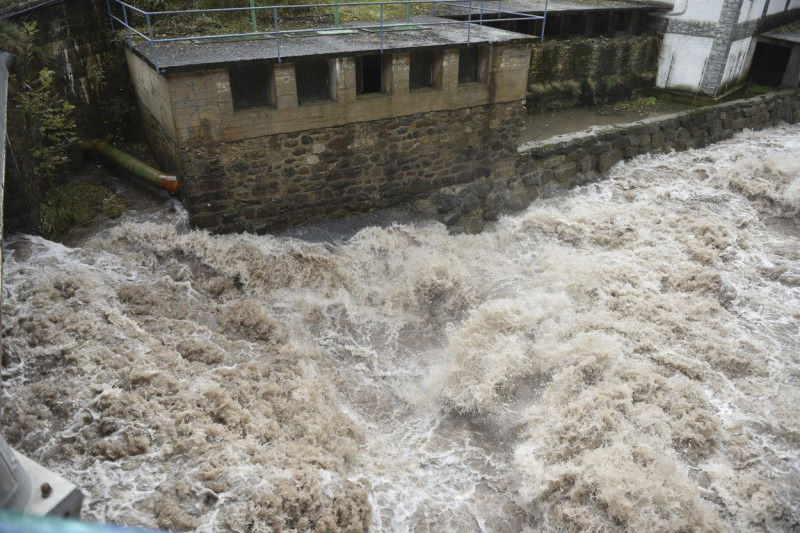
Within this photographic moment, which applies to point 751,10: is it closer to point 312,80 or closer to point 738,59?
point 738,59

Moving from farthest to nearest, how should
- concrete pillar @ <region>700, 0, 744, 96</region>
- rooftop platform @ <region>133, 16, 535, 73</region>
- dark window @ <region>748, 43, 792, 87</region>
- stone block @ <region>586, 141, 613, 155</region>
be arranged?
dark window @ <region>748, 43, 792, 87</region> < concrete pillar @ <region>700, 0, 744, 96</region> < stone block @ <region>586, 141, 613, 155</region> < rooftop platform @ <region>133, 16, 535, 73</region>

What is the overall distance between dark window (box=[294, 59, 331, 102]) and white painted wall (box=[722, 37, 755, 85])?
1184cm

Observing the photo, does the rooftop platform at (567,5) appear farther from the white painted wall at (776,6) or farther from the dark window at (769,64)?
the dark window at (769,64)

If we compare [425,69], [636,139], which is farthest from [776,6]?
[425,69]

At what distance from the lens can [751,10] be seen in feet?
48.7

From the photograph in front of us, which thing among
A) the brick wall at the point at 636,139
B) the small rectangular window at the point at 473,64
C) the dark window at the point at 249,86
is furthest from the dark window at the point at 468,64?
the dark window at the point at 249,86

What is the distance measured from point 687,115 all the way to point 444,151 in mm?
7239

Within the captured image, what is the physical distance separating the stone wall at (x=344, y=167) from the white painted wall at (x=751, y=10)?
9016 mm

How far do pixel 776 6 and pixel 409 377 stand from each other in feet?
53.3

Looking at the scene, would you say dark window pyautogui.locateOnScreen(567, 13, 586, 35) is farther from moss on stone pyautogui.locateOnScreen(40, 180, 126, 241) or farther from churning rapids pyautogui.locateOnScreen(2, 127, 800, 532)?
moss on stone pyautogui.locateOnScreen(40, 180, 126, 241)

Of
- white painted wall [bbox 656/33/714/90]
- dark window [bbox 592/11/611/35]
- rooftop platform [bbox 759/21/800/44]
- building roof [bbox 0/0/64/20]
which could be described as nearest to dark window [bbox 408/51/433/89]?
building roof [bbox 0/0/64/20]

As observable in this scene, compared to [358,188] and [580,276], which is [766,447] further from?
[358,188]

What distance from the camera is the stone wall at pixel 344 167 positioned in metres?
7.89

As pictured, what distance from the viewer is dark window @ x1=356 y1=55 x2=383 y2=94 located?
848cm
